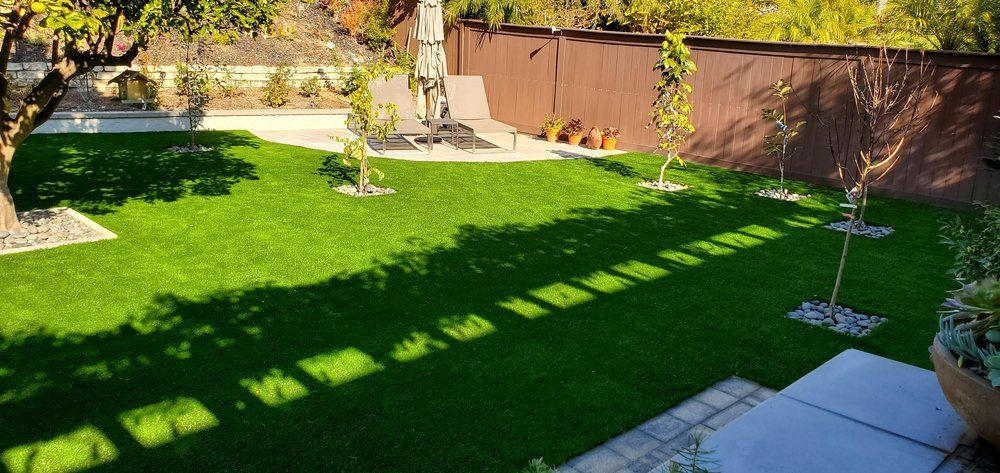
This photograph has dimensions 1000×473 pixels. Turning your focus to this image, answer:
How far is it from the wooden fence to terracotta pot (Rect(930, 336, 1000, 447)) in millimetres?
8176

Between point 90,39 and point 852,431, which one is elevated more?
point 90,39

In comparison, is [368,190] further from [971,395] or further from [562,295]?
[971,395]

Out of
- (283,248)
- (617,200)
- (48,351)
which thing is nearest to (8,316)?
(48,351)

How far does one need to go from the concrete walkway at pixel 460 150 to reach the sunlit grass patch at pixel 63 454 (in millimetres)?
8766

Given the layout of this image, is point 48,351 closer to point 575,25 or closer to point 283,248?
point 283,248

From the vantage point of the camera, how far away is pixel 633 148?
1427cm

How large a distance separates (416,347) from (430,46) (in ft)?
31.9

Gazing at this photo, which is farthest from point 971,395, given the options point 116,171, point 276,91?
point 276,91

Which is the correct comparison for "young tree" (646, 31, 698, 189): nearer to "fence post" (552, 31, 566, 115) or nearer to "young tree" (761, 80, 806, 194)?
"young tree" (761, 80, 806, 194)

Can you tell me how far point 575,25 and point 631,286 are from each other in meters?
14.6

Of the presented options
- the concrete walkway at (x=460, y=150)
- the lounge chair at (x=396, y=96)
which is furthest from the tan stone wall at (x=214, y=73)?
the lounge chair at (x=396, y=96)

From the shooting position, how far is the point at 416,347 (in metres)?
5.31

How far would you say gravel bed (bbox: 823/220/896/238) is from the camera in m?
8.84

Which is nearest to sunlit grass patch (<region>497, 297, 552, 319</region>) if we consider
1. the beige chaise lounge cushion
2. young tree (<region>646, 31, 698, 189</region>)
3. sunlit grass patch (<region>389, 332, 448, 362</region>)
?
sunlit grass patch (<region>389, 332, 448, 362</region>)
